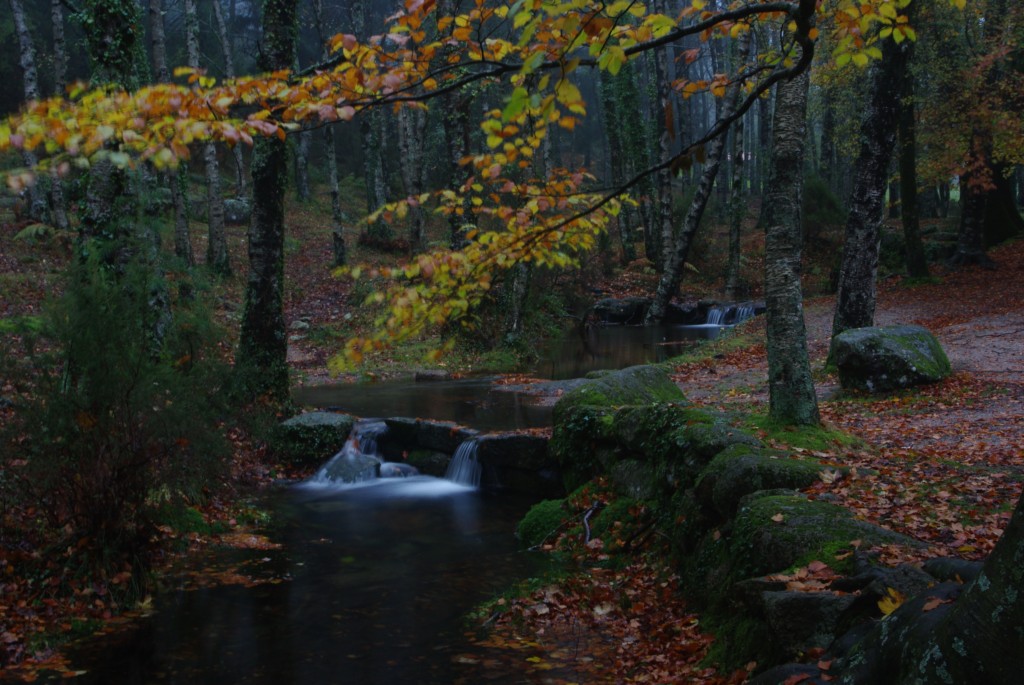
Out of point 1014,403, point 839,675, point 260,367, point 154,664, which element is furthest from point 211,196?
point 839,675

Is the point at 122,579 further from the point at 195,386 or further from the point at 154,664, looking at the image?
the point at 195,386

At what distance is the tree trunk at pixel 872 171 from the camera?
12.4 m

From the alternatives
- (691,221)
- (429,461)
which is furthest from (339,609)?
(691,221)

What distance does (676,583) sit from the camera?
6516 millimetres

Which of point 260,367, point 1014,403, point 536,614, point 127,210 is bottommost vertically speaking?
point 536,614

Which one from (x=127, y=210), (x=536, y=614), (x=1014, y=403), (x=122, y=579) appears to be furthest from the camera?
(x=127, y=210)

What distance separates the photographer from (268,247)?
40.4 feet

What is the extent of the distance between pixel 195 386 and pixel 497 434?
4.60m

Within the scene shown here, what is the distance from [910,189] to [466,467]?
17018 mm

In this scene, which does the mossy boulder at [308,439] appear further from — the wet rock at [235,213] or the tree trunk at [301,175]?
the tree trunk at [301,175]

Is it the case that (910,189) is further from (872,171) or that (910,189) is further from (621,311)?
(872,171)

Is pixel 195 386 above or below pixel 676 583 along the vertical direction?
above

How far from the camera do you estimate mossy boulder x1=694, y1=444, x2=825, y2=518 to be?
6098 mm

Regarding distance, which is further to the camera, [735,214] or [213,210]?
[735,214]
